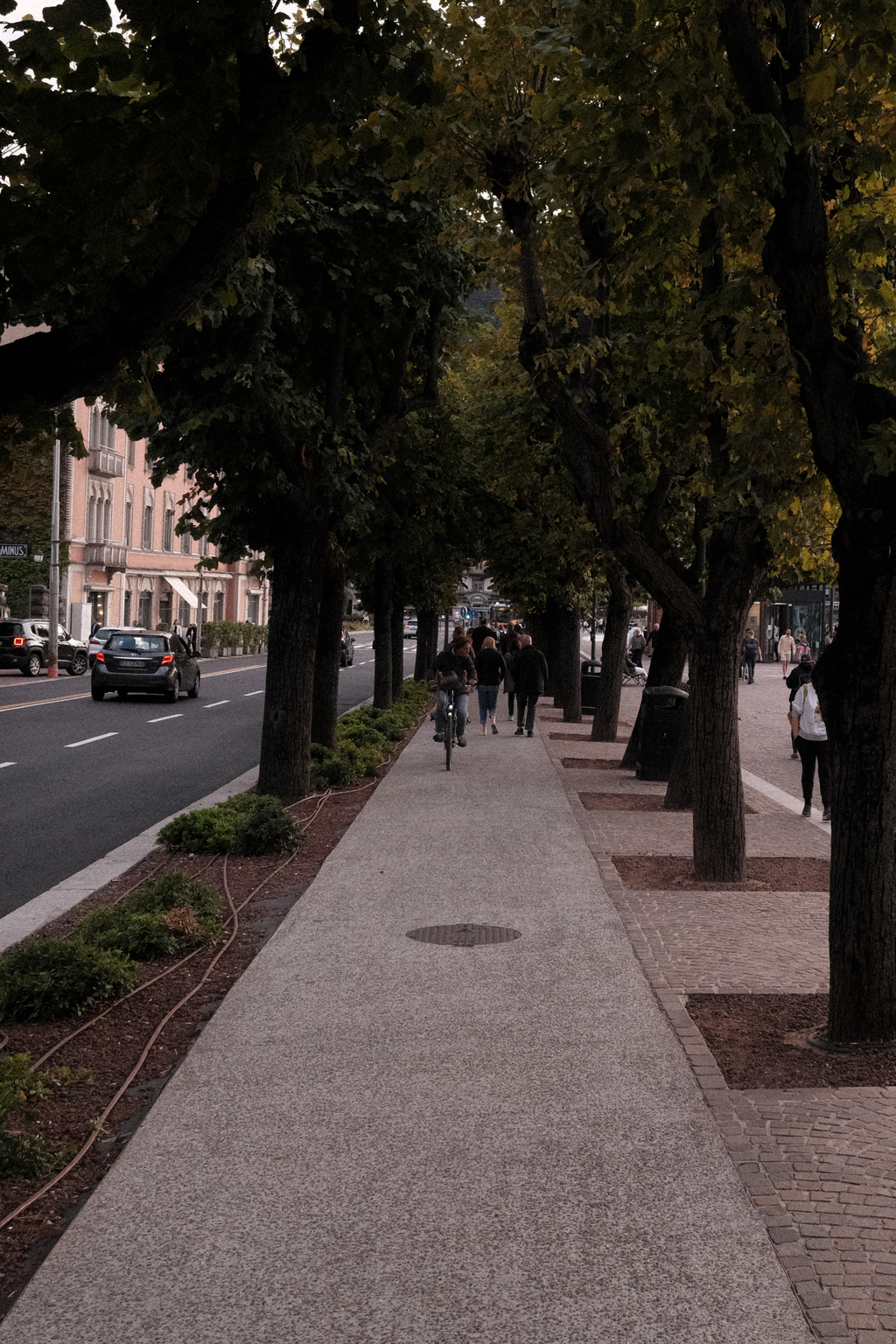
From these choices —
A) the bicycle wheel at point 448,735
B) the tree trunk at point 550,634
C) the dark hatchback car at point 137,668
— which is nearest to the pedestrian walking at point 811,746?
the bicycle wheel at point 448,735

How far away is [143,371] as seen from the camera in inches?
268

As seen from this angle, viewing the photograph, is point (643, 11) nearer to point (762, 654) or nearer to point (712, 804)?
point (712, 804)

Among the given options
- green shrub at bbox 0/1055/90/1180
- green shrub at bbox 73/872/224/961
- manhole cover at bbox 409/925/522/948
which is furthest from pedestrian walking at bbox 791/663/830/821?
green shrub at bbox 0/1055/90/1180

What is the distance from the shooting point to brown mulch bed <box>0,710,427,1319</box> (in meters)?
4.76

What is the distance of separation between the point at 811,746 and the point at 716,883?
5117 mm

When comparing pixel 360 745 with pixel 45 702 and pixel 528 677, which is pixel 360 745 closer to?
pixel 528 677

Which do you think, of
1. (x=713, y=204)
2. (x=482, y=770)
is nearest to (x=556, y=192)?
(x=713, y=204)

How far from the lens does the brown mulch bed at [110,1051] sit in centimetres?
476

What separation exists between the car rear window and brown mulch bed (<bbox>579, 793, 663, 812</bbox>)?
18.2m

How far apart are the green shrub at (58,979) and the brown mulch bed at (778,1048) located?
295cm

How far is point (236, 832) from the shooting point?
40.9 ft

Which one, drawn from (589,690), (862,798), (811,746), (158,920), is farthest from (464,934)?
(589,690)

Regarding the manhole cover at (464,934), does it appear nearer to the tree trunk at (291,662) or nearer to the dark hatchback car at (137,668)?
the tree trunk at (291,662)

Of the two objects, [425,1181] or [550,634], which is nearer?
[425,1181]
